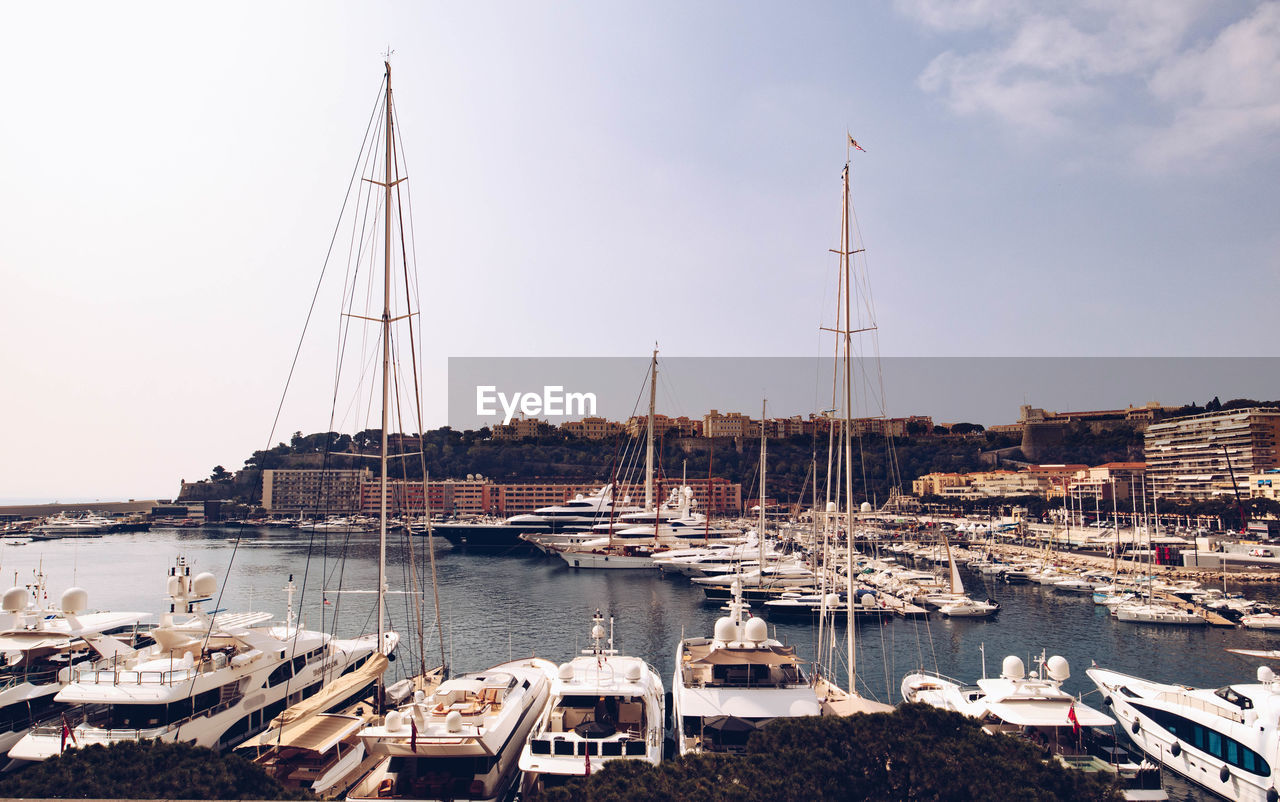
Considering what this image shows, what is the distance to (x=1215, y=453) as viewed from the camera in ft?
335

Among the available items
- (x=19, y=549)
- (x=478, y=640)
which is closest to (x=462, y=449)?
(x=19, y=549)

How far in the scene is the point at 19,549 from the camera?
82.9m

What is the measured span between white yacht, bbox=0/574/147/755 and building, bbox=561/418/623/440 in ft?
440

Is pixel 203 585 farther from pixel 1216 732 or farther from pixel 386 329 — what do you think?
pixel 1216 732

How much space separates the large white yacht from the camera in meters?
13.7

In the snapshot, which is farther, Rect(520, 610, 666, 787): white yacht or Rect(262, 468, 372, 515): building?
Rect(262, 468, 372, 515): building

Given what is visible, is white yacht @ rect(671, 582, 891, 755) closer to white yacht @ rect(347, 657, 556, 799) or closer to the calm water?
white yacht @ rect(347, 657, 556, 799)

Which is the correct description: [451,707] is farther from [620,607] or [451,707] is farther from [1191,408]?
[1191,408]

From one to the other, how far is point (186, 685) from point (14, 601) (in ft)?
21.3

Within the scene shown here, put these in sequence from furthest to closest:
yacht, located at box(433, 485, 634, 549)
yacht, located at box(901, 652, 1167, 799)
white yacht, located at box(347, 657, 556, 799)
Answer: yacht, located at box(433, 485, 634, 549) < yacht, located at box(901, 652, 1167, 799) < white yacht, located at box(347, 657, 556, 799)

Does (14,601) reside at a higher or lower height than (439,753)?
higher

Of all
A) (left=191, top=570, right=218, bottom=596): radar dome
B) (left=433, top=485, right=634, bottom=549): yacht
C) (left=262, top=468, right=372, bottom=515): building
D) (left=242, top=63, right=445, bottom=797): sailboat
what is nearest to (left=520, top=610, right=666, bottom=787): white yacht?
(left=242, top=63, right=445, bottom=797): sailboat

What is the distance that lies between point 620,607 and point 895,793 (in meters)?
32.7

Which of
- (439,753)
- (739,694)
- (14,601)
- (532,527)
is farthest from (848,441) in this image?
(532,527)
